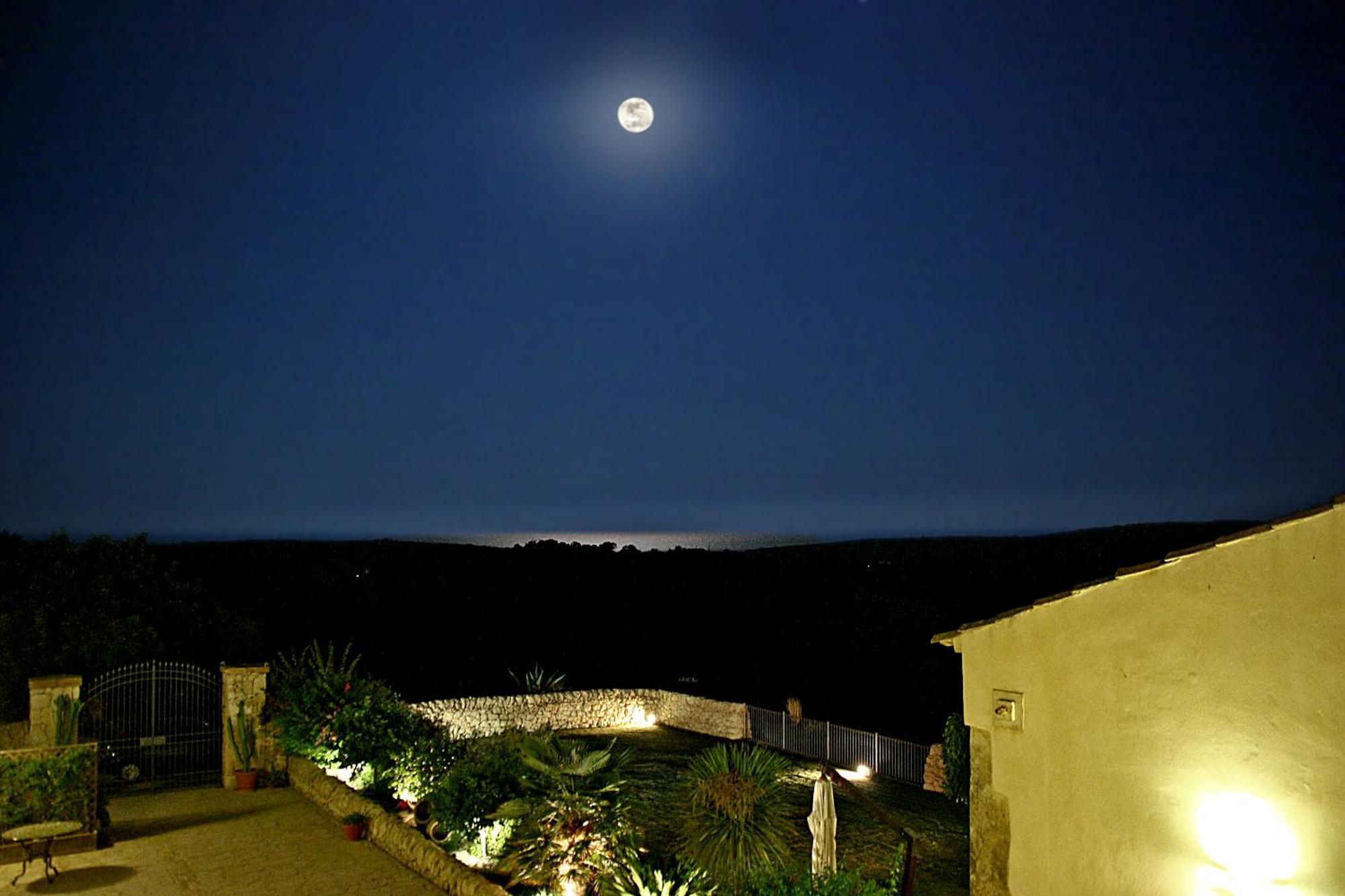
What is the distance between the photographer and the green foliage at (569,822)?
880cm

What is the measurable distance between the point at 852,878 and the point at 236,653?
18010mm

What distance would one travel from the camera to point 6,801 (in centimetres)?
1029

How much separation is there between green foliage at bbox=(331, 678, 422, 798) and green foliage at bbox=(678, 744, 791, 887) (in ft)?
15.9

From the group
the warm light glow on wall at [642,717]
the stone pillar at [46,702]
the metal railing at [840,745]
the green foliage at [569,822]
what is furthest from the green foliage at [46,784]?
the warm light glow on wall at [642,717]

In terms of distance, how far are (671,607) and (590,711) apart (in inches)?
842

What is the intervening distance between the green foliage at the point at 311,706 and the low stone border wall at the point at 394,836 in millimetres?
255

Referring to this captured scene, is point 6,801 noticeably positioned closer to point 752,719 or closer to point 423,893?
point 423,893

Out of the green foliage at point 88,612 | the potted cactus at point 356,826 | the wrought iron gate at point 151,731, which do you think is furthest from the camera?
the green foliage at point 88,612

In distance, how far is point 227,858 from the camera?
10602mm

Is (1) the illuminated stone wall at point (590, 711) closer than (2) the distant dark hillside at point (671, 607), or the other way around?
(1) the illuminated stone wall at point (590, 711)

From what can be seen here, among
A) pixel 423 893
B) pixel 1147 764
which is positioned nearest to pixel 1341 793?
pixel 1147 764

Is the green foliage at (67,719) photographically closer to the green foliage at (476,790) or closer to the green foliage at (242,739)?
the green foliage at (242,739)

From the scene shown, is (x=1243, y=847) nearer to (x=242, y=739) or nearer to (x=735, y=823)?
(x=735, y=823)

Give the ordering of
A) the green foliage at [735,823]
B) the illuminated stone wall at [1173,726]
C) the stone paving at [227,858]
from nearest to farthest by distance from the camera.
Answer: the illuminated stone wall at [1173,726], the green foliage at [735,823], the stone paving at [227,858]
